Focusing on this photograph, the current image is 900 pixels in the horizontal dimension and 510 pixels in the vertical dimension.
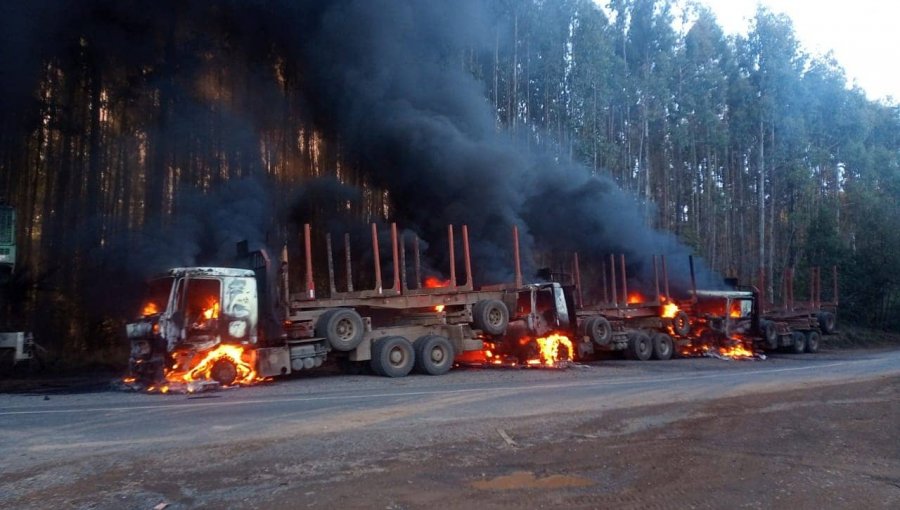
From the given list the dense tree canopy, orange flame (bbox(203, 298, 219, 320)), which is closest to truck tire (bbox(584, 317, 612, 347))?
the dense tree canopy

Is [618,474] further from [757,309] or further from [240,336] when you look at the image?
[757,309]

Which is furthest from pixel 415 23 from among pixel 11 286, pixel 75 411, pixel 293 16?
pixel 75 411

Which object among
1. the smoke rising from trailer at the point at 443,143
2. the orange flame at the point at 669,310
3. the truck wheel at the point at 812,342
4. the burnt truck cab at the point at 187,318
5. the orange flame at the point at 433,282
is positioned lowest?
the truck wheel at the point at 812,342

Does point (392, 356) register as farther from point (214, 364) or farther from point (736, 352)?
point (736, 352)

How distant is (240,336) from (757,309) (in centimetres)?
1856

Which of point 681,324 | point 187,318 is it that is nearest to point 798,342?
point 681,324

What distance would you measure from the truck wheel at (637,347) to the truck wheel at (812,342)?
990cm

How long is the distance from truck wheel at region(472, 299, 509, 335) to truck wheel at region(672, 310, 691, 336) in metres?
8.35

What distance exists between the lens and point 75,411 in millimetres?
10047

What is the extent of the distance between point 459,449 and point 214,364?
7541mm

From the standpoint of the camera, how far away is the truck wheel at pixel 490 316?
669 inches

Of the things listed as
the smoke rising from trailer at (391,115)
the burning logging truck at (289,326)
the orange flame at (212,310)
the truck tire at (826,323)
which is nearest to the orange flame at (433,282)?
the smoke rising from trailer at (391,115)

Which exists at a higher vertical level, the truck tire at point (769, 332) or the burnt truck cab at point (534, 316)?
the burnt truck cab at point (534, 316)

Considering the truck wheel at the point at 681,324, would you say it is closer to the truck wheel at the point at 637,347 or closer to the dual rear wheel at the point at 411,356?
the truck wheel at the point at 637,347
